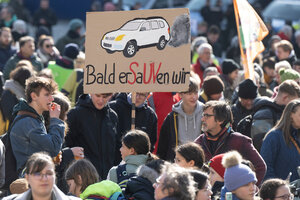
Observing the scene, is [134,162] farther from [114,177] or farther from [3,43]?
[3,43]

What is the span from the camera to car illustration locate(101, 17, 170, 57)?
8.55 m

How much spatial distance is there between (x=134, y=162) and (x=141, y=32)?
67.6 inches

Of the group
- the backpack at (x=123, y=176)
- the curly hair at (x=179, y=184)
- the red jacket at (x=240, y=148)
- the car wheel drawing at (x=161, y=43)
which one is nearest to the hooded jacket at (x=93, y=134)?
the car wheel drawing at (x=161, y=43)

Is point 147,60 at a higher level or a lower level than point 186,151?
higher

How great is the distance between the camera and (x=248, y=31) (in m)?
11.1

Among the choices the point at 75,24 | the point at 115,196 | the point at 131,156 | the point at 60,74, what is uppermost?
the point at 75,24

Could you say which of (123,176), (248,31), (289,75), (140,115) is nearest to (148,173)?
(123,176)

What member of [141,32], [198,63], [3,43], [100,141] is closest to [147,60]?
[141,32]

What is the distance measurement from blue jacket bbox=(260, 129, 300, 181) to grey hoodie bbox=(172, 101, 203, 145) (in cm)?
112

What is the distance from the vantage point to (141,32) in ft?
28.3

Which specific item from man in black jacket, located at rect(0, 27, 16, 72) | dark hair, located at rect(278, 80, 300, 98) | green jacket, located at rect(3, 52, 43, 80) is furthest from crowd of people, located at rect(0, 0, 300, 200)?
man in black jacket, located at rect(0, 27, 16, 72)

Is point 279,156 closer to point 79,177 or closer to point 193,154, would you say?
point 193,154

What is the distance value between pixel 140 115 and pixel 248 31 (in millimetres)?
2355

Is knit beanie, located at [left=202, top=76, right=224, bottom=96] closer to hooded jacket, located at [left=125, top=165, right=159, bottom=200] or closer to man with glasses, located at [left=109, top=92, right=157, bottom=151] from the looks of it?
man with glasses, located at [left=109, top=92, right=157, bottom=151]
